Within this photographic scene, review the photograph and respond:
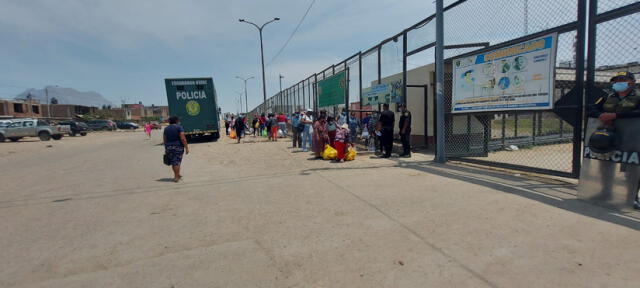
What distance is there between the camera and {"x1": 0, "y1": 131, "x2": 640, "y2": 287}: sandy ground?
2580mm

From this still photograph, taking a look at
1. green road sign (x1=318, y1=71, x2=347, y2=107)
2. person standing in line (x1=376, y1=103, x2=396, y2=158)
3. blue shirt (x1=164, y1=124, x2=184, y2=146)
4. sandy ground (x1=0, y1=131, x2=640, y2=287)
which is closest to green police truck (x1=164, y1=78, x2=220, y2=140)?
green road sign (x1=318, y1=71, x2=347, y2=107)

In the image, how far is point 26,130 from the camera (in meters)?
24.1

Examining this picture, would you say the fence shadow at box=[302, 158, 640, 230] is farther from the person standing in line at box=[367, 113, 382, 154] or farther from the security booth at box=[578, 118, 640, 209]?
the person standing in line at box=[367, 113, 382, 154]

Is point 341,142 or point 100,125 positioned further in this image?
point 100,125

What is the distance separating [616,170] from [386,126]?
5.25 metres

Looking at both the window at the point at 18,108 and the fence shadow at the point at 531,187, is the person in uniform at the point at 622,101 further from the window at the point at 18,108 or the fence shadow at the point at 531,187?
the window at the point at 18,108

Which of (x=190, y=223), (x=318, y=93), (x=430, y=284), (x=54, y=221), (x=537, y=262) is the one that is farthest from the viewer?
(x=318, y=93)

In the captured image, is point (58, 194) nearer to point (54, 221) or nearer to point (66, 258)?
point (54, 221)

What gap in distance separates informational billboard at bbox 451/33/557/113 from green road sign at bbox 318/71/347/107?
18.2ft

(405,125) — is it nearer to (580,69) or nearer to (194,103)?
(580,69)

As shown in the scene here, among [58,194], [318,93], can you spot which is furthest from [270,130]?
[58,194]

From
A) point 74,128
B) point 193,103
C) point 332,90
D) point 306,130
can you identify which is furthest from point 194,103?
point 74,128

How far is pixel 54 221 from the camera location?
4.30 meters

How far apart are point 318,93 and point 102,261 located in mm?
13506
